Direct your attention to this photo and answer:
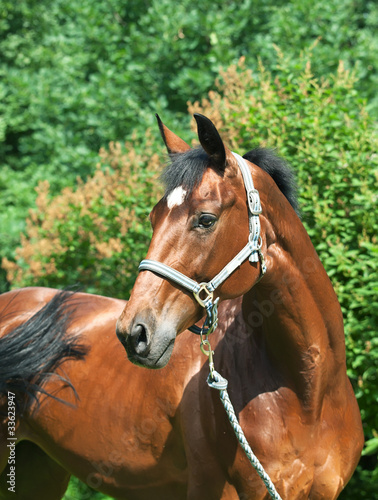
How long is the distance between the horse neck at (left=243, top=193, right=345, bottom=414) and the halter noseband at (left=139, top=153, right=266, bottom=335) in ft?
0.32

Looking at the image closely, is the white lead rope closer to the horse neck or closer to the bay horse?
the bay horse

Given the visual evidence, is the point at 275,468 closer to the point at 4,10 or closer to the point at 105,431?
the point at 105,431

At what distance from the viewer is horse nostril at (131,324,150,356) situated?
182 cm

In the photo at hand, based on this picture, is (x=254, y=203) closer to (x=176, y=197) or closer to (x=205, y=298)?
(x=176, y=197)

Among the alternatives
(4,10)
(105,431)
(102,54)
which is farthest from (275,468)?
(4,10)

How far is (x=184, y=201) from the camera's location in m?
1.98

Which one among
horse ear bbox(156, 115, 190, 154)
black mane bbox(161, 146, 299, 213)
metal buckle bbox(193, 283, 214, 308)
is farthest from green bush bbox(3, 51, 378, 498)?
metal buckle bbox(193, 283, 214, 308)

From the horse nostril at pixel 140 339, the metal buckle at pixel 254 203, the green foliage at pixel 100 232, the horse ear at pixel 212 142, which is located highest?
the horse ear at pixel 212 142

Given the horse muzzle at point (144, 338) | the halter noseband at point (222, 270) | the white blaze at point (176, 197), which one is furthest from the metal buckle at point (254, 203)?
the horse muzzle at point (144, 338)

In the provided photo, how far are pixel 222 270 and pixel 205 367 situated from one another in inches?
25.4

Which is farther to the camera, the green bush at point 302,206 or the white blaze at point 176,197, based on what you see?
the green bush at point 302,206

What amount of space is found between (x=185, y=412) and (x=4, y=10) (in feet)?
28.8

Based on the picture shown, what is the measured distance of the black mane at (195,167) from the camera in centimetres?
199

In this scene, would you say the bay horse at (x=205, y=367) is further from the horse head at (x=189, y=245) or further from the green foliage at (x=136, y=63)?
the green foliage at (x=136, y=63)
